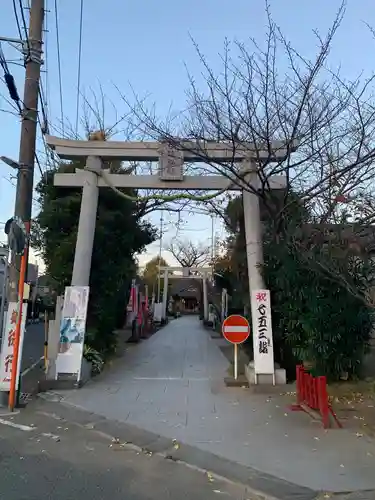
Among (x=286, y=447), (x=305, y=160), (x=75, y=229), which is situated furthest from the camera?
(x=75, y=229)

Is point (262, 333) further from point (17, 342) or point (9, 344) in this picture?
point (9, 344)

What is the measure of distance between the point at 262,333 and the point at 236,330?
1.83 ft

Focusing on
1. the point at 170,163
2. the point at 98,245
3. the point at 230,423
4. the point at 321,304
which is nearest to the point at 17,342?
the point at 230,423

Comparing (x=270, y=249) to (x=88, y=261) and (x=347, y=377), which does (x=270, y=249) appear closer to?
(x=347, y=377)

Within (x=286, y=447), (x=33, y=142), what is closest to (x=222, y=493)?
(x=286, y=447)

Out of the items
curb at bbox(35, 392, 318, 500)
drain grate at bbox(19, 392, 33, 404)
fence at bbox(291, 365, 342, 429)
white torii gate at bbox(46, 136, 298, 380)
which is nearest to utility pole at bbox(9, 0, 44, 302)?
white torii gate at bbox(46, 136, 298, 380)

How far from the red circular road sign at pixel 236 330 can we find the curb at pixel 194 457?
3.48 m

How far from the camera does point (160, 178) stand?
11391mm

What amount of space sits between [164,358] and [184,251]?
158 ft

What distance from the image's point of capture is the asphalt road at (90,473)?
15.1ft

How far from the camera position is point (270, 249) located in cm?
1093

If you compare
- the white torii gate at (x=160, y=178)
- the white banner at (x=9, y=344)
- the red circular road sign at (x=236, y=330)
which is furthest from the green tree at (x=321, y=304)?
the white banner at (x=9, y=344)

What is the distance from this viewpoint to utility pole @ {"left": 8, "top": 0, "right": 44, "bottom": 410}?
9344mm

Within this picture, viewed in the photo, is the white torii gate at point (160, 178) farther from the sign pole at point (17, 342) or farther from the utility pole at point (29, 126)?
the sign pole at point (17, 342)
